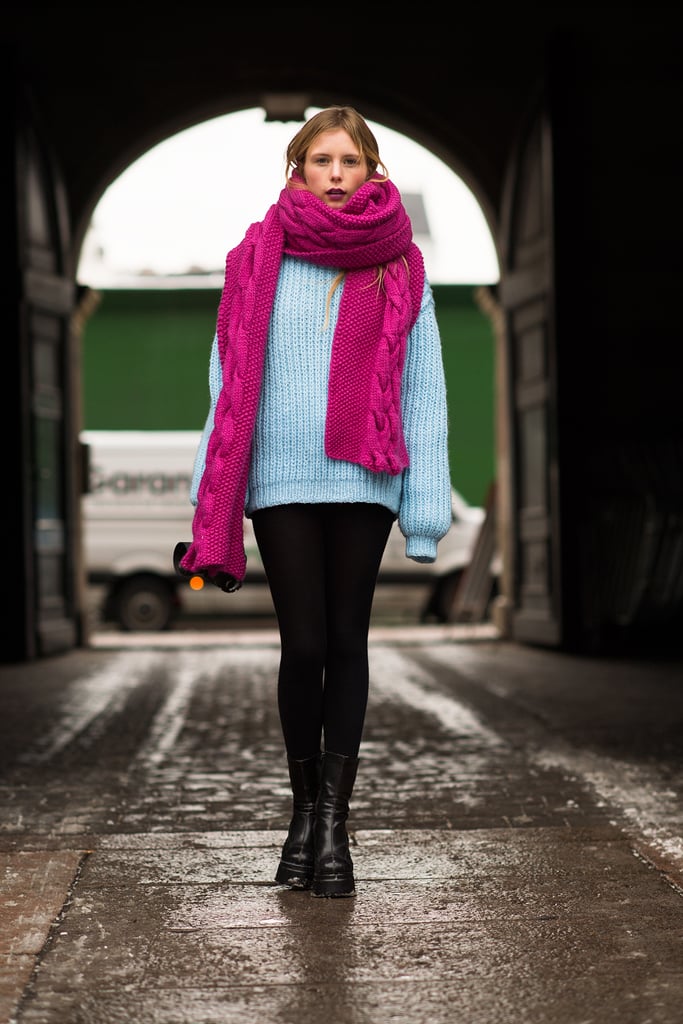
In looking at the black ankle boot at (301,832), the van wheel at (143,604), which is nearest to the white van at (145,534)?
the van wheel at (143,604)

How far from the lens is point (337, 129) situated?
2.87m

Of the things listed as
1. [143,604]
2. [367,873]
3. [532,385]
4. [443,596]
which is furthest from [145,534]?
[367,873]

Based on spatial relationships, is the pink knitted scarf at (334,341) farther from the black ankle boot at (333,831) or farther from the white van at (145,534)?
the white van at (145,534)

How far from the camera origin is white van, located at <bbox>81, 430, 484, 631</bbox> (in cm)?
1317

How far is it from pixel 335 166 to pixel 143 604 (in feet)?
34.7

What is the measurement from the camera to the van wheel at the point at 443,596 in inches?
521

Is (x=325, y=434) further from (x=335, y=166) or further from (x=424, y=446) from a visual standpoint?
(x=335, y=166)

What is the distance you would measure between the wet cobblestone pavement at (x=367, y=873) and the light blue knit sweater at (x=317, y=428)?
2.40 ft

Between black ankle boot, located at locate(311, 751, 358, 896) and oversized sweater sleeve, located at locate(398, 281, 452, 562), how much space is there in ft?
1.47

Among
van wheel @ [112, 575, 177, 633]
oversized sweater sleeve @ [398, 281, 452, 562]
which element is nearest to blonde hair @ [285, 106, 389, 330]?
oversized sweater sleeve @ [398, 281, 452, 562]

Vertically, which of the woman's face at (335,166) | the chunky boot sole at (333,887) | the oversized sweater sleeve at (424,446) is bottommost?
the chunky boot sole at (333,887)

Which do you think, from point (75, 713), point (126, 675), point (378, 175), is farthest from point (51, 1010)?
point (126, 675)

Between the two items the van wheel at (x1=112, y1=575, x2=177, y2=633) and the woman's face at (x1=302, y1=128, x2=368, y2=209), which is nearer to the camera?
the woman's face at (x1=302, y1=128, x2=368, y2=209)

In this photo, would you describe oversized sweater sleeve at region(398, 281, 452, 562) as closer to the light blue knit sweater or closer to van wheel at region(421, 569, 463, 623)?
the light blue knit sweater
